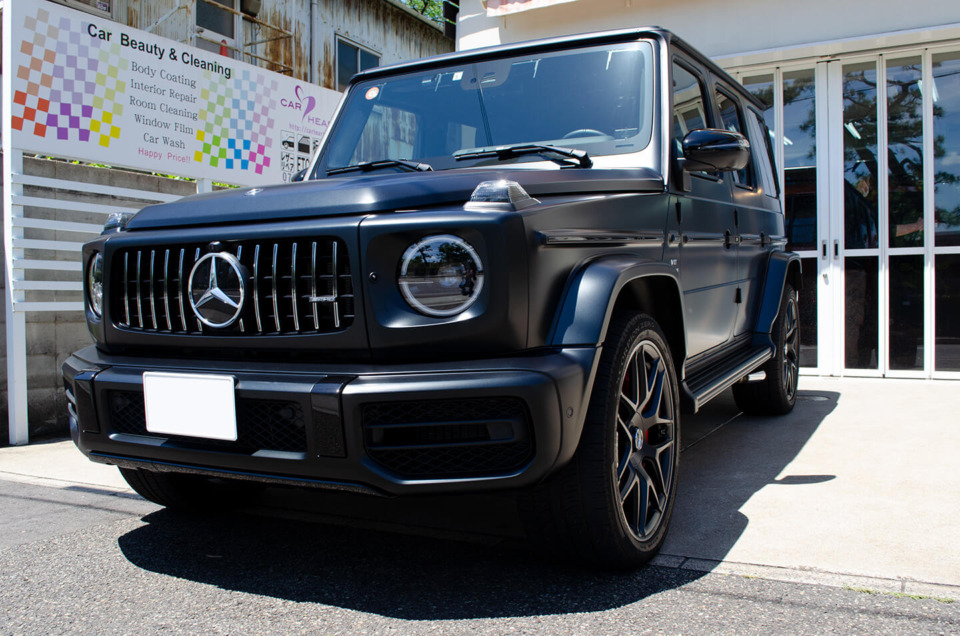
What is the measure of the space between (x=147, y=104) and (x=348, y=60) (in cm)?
828

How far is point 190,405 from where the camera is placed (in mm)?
2172

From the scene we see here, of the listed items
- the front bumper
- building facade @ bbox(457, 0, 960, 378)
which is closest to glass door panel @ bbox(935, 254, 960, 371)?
building facade @ bbox(457, 0, 960, 378)

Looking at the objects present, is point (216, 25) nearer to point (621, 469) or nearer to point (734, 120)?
point (734, 120)

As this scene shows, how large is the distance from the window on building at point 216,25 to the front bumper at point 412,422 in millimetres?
9353

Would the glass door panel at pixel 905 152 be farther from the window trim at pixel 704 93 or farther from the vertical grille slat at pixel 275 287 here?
the vertical grille slat at pixel 275 287

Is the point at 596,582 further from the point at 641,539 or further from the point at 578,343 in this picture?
the point at 578,343

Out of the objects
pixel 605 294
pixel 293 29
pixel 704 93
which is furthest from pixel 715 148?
pixel 293 29

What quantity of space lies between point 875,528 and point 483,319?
1.75 meters

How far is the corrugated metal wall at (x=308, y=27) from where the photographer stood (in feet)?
33.5

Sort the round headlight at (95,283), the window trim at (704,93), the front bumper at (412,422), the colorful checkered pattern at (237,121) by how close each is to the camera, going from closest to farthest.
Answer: the front bumper at (412,422)
the round headlight at (95,283)
the window trim at (704,93)
the colorful checkered pattern at (237,121)

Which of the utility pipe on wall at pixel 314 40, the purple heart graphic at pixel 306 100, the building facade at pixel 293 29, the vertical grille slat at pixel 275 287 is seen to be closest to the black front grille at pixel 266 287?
the vertical grille slat at pixel 275 287

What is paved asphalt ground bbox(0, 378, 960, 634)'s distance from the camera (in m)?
2.09

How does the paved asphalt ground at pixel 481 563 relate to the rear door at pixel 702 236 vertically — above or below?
below

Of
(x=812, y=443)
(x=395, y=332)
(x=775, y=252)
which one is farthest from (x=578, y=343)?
(x=775, y=252)
